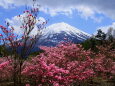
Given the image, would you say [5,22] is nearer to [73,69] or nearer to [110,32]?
[73,69]

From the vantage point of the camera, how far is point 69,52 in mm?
16016

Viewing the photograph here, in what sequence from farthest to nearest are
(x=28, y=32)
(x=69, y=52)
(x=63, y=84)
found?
(x=69, y=52) → (x=28, y=32) → (x=63, y=84)

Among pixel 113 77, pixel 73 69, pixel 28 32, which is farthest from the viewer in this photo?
pixel 113 77

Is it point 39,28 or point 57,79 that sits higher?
point 39,28

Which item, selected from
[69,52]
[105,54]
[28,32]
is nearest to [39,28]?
[28,32]

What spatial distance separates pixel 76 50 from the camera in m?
16.4

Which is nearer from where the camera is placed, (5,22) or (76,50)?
(5,22)

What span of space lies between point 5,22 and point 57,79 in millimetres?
4266

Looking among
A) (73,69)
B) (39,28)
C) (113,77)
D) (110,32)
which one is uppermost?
(110,32)

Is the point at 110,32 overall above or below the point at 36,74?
above

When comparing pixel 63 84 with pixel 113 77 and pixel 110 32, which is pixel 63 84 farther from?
pixel 110 32

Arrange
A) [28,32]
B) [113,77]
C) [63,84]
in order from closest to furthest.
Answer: [63,84], [28,32], [113,77]

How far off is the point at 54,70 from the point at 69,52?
23.3 feet

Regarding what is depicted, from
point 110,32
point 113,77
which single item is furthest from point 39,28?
point 110,32
